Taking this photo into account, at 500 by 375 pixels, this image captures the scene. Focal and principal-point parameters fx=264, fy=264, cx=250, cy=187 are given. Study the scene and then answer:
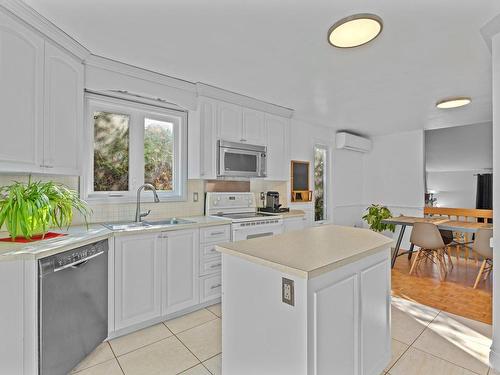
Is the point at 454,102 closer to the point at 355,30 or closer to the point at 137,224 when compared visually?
the point at 355,30

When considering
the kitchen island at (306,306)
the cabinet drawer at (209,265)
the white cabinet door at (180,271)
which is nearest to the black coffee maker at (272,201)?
the cabinet drawer at (209,265)

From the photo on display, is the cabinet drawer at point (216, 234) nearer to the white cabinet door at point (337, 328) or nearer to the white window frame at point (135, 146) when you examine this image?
the white window frame at point (135, 146)

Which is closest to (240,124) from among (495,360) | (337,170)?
(337,170)

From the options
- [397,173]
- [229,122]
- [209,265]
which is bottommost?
[209,265]

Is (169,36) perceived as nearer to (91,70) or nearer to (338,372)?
(91,70)

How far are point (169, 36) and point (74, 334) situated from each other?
87.6 inches

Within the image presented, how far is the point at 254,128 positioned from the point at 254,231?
1370 mm

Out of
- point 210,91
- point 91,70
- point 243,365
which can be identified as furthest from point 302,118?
point 243,365

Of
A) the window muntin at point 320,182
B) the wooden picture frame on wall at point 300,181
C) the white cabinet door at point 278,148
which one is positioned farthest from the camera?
the window muntin at point 320,182

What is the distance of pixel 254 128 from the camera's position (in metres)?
3.52

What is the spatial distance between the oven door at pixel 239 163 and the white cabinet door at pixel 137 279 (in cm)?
123

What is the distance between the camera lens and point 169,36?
2.01m

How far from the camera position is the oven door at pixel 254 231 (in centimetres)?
296

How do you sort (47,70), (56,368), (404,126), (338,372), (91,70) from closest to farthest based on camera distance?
(338,372) → (56,368) → (47,70) → (91,70) → (404,126)
